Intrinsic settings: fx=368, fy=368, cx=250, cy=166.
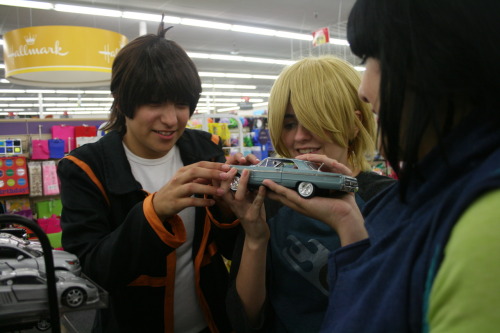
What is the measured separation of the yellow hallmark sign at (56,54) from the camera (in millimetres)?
5391

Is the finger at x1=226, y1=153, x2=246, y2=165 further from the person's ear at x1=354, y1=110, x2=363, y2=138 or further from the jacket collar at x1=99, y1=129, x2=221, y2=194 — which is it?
the person's ear at x1=354, y1=110, x2=363, y2=138

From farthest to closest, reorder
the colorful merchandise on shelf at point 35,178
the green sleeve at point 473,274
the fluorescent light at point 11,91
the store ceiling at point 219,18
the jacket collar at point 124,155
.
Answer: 1. the fluorescent light at point 11,91
2. the store ceiling at point 219,18
3. the colorful merchandise on shelf at point 35,178
4. the jacket collar at point 124,155
5. the green sleeve at point 473,274

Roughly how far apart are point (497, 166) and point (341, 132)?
0.91 m

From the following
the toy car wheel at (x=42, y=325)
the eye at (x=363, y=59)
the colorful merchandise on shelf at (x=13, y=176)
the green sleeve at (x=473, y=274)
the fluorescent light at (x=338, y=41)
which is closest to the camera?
the green sleeve at (x=473, y=274)

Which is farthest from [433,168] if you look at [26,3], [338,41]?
[338,41]

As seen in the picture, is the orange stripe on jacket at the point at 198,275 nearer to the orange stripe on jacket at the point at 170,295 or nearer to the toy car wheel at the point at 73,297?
the orange stripe on jacket at the point at 170,295

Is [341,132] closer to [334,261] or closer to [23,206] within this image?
[334,261]

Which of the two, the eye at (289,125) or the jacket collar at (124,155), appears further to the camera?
the eye at (289,125)

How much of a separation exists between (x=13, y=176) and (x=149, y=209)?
4840 mm

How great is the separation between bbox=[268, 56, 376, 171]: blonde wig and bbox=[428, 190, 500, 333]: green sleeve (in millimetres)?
922

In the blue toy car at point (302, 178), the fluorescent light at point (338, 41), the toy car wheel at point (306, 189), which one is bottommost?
the toy car wheel at point (306, 189)

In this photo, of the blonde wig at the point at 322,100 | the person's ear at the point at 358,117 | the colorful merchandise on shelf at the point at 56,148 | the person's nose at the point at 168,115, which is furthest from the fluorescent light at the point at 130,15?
the person's ear at the point at 358,117

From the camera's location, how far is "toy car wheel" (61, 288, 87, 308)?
86 cm

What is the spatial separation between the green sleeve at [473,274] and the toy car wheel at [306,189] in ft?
2.10
